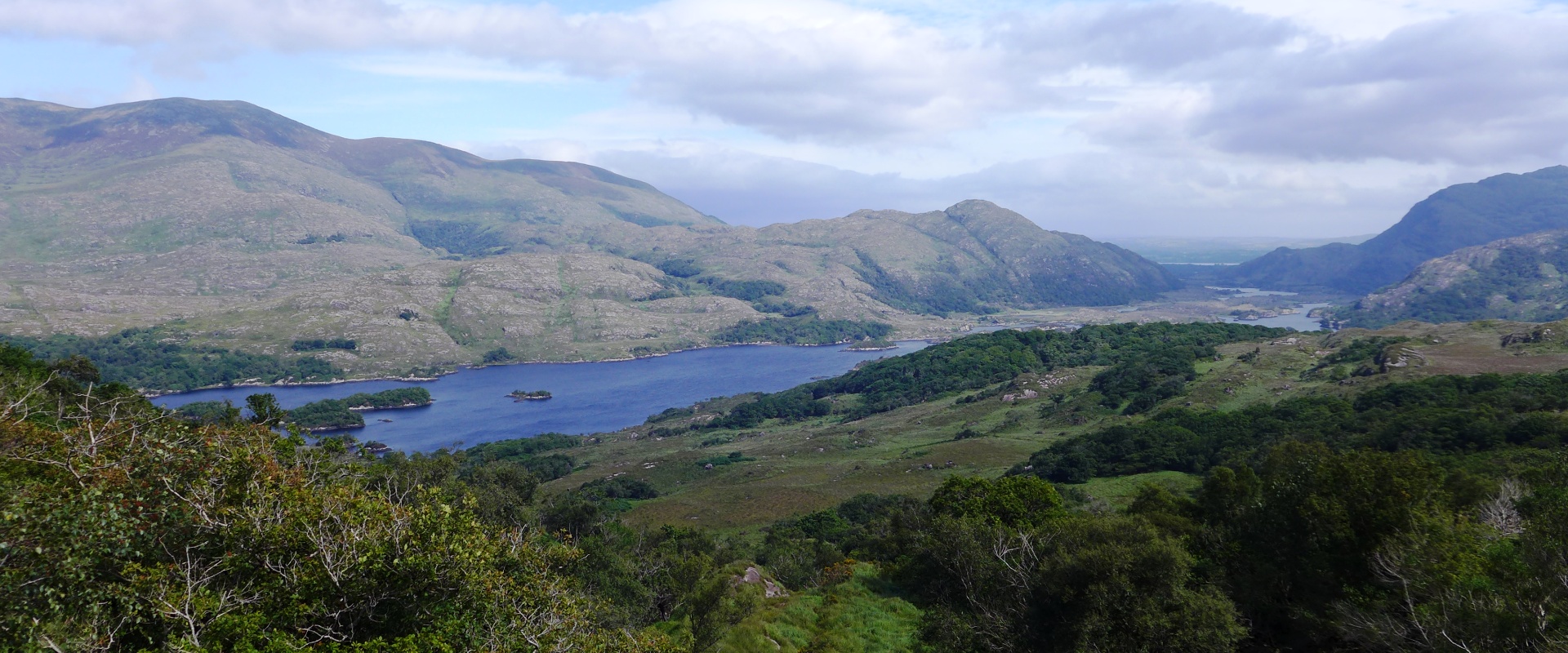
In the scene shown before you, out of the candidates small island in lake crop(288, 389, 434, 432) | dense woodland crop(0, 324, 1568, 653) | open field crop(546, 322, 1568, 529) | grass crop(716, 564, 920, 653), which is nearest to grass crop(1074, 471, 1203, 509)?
open field crop(546, 322, 1568, 529)

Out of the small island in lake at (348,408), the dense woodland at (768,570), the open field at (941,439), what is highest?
the dense woodland at (768,570)

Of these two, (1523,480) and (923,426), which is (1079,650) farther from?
(923,426)

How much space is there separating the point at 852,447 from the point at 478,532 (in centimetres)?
9738

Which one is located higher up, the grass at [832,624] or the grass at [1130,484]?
the grass at [832,624]

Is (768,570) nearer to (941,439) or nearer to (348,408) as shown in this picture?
(941,439)

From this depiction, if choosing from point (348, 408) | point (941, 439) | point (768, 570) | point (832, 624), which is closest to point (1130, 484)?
point (941, 439)

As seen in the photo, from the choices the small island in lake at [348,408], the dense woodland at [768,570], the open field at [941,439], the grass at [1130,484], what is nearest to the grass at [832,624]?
the dense woodland at [768,570]

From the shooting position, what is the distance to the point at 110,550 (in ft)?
49.2

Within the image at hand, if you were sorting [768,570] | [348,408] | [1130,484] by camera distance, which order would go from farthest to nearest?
[348,408] → [1130,484] → [768,570]

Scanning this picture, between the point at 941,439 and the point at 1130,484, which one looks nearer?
the point at 1130,484

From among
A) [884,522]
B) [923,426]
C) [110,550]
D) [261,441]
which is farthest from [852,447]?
[110,550]

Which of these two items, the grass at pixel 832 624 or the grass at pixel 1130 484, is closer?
the grass at pixel 832 624

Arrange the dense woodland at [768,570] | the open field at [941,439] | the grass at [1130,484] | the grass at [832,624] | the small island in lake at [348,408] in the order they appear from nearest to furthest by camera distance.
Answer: the dense woodland at [768,570]
the grass at [832,624]
the grass at [1130,484]
the open field at [941,439]
the small island in lake at [348,408]

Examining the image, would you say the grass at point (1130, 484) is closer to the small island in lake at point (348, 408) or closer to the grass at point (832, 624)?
the grass at point (832, 624)
